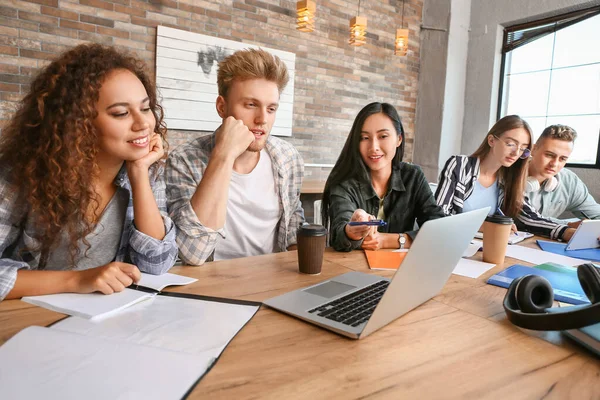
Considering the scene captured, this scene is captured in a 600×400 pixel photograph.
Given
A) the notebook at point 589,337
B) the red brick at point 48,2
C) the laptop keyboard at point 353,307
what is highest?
the red brick at point 48,2

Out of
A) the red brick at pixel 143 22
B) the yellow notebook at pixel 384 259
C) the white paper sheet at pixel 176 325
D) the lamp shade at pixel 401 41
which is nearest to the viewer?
the white paper sheet at pixel 176 325

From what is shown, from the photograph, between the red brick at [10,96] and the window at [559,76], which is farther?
the window at [559,76]

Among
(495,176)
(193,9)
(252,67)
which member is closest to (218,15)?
(193,9)

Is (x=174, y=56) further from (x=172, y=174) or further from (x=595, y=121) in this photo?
(x=595, y=121)

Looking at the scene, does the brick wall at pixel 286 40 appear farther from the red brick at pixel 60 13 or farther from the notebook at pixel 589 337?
the notebook at pixel 589 337

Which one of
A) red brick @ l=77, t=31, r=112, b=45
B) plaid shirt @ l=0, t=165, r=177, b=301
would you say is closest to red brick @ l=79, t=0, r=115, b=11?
red brick @ l=77, t=31, r=112, b=45

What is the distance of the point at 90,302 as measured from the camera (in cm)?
82

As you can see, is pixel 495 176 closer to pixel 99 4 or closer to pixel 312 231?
pixel 312 231

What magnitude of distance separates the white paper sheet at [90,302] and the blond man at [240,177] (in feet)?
1.04

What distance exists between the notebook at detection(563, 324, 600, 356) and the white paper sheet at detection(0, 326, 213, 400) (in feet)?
2.08

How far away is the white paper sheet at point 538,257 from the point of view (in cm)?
138

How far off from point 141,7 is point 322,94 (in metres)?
2.10

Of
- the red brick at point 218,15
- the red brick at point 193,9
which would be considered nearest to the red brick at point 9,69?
the red brick at point 193,9

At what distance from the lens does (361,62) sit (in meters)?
5.04
